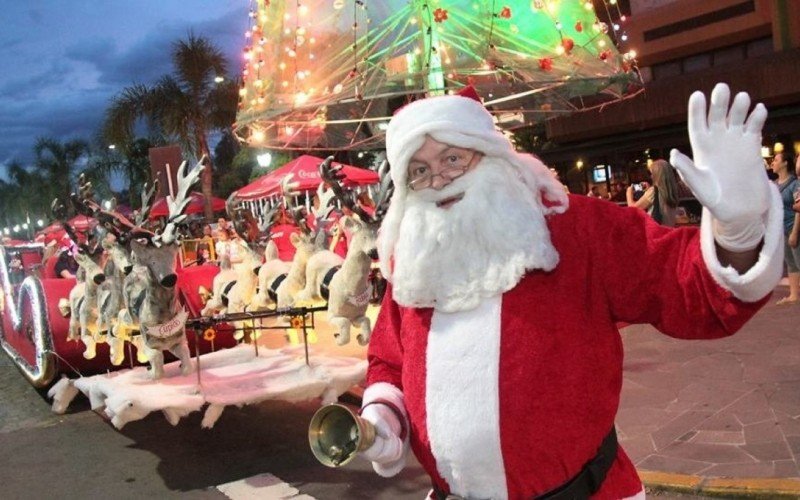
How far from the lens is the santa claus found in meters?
1.98

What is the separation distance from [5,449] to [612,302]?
625 cm

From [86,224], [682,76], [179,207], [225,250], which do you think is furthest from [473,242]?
[682,76]

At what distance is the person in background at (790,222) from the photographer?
764 centimetres

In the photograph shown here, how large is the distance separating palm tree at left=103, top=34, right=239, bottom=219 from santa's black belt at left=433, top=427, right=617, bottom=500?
776 inches

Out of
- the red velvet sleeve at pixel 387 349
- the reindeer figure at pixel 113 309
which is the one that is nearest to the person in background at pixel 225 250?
the reindeer figure at pixel 113 309

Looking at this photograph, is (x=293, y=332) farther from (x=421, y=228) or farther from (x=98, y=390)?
(x=421, y=228)

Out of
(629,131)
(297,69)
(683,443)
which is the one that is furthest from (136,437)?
(629,131)

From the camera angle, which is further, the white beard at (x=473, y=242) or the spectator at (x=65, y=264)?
the spectator at (x=65, y=264)

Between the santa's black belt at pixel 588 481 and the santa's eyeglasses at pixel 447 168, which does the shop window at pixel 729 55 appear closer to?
the santa's eyeglasses at pixel 447 168

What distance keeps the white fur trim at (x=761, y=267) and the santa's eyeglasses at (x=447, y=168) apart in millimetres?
767

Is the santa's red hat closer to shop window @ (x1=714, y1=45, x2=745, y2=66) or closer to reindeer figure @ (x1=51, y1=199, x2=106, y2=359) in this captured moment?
reindeer figure @ (x1=51, y1=199, x2=106, y2=359)

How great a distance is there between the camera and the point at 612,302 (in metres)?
2.08

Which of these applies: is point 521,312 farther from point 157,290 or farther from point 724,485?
point 157,290

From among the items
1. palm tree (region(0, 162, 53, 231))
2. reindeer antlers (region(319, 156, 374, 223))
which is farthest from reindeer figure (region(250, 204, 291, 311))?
palm tree (region(0, 162, 53, 231))
